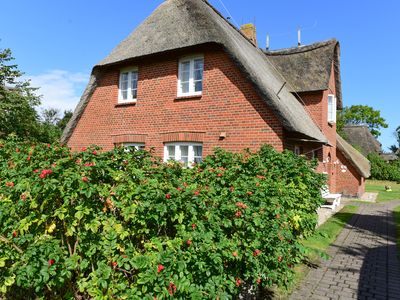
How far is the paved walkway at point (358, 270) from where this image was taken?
5277mm

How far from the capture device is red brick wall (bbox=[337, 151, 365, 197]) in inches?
752

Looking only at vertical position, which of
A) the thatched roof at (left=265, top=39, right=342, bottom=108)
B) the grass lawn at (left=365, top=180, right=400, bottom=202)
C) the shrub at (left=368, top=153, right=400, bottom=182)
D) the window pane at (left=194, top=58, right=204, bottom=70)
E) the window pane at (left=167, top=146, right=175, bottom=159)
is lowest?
the grass lawn at (left=365, top=180, right=400, bottom=202)

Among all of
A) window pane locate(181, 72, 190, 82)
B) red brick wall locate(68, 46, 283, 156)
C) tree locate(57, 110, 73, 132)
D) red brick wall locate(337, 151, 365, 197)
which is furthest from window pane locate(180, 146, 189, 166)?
tree locate(57, 110, 73, 132)

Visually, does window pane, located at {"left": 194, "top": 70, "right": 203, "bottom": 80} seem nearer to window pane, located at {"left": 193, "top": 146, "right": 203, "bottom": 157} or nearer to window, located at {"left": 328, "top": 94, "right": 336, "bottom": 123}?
window pane, located at {"left": 193, "top": 146, "right": 203, "bottom": 157}

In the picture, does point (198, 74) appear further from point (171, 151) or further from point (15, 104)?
point (15, 104)

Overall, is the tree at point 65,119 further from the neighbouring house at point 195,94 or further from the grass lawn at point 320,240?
the grass lawn at point 320,240

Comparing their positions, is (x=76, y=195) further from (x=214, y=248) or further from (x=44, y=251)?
(x=214, y=248)

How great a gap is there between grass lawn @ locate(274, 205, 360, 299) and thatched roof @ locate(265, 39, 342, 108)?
18.0 feet

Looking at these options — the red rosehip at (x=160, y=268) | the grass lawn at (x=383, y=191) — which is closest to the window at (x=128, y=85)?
the red rosehip at (x=160, y=268)

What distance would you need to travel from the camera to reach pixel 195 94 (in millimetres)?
10086

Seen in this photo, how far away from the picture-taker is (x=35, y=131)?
19781 millimetres

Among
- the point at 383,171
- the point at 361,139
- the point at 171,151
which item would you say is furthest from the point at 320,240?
the point at 361,139

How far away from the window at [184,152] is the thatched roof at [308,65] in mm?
5809

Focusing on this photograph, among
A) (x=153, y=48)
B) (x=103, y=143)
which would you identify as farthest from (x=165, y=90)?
(x=103, y=143)
